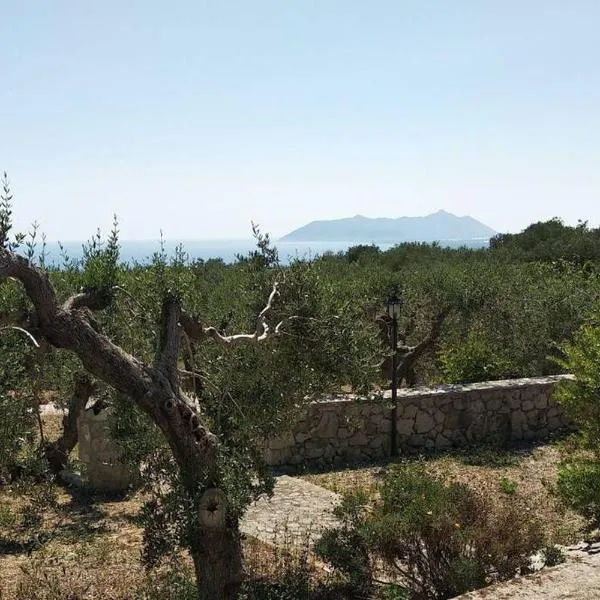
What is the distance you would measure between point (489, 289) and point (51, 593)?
15319 millimetres

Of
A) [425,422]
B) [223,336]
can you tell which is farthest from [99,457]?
[425,422]

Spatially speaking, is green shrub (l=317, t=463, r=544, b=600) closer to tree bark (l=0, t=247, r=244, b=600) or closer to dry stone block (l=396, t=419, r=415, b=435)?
tree bark (l=0, t=247, r=244, b=600)

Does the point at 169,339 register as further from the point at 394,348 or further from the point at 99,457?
the point at 394,348

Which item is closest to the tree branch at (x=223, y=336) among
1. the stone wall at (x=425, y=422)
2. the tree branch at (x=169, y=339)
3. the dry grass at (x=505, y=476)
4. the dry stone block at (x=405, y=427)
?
the tree branch at (x=169, y=339)

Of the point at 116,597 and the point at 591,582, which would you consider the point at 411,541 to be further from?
the point at 116,597

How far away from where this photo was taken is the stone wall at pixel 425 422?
12.5 meters

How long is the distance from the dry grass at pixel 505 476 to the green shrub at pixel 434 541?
2682mm

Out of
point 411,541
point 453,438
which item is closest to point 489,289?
point 453,438

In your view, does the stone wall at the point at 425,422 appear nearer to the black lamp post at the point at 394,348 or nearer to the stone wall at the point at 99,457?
the black lamp post at the point at 394,348

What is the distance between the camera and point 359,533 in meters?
6.50

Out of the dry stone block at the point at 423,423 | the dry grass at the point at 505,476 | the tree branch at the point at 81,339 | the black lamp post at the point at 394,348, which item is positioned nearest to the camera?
the tree branch at the point at 81,339

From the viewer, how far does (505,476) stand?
37.5ft

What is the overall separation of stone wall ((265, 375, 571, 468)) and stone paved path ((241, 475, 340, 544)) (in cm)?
149

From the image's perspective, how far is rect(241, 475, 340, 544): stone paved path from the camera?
862 cm
